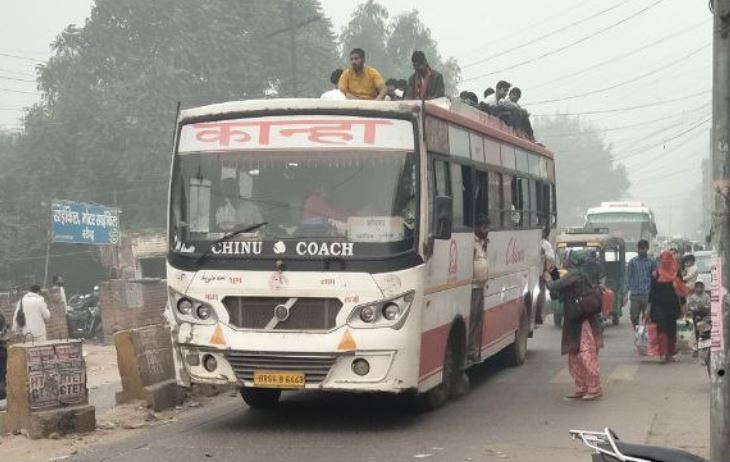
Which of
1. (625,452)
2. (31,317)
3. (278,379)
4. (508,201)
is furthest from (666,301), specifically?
(625,452)

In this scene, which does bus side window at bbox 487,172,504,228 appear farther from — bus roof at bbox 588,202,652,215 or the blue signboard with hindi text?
bus roof at bbox 588,202,652,215

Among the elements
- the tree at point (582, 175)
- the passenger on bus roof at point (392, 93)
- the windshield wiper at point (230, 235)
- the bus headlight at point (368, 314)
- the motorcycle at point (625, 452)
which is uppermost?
the tree at point (582, 175)

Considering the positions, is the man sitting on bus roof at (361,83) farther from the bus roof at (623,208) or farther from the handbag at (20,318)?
the bus roof at (623,208)

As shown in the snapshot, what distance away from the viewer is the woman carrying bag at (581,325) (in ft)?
38.6

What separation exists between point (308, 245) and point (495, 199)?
4.36 metres

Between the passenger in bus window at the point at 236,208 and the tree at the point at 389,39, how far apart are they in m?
56.4

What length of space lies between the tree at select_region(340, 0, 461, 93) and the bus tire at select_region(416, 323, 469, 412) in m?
54.9

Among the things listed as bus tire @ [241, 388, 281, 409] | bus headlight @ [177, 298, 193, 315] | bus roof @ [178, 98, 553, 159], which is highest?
bus roof @ [178, 98, 553, 159]

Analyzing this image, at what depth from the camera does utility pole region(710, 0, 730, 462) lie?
24.1ft

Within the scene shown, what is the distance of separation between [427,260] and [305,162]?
1.41m

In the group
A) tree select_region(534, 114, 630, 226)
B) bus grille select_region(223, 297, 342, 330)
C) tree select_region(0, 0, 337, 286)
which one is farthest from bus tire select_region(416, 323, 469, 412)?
tree select_region(534, 114, 630, 226)

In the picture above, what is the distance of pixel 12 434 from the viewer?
9.94 metres

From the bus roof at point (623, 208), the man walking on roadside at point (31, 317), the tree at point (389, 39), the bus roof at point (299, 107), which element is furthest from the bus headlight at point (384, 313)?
the tree at point (389, 39)

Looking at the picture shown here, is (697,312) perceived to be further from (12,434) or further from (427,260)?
(12,434)
